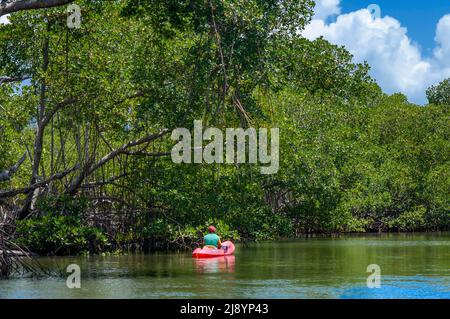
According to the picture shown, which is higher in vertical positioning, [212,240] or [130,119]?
[130,119]

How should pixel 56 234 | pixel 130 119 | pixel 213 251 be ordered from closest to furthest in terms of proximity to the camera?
pixel 213 251
pixel 56 234
pixel 130 119

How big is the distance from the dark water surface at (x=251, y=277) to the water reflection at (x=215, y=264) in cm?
2

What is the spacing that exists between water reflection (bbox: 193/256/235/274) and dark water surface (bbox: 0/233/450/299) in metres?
0.02

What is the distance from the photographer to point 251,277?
663 inches

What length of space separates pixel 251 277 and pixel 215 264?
3105mm

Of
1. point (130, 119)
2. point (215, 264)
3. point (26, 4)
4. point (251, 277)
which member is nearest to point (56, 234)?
point (130, 119)

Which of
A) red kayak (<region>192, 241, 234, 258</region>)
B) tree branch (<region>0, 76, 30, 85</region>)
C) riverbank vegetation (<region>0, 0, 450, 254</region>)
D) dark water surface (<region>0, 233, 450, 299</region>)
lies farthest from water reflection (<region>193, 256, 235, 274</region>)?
tree branch (<region>0, 76, 30, 85</region>)

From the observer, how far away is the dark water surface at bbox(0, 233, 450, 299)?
1418cm

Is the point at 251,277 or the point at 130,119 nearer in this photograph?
the point at 251,277

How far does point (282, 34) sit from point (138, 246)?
25.0ft

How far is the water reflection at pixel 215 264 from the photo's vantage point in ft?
60.3

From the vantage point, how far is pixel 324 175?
30844 mm

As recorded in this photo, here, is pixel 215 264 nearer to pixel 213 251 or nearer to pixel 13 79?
pixel 213 251
